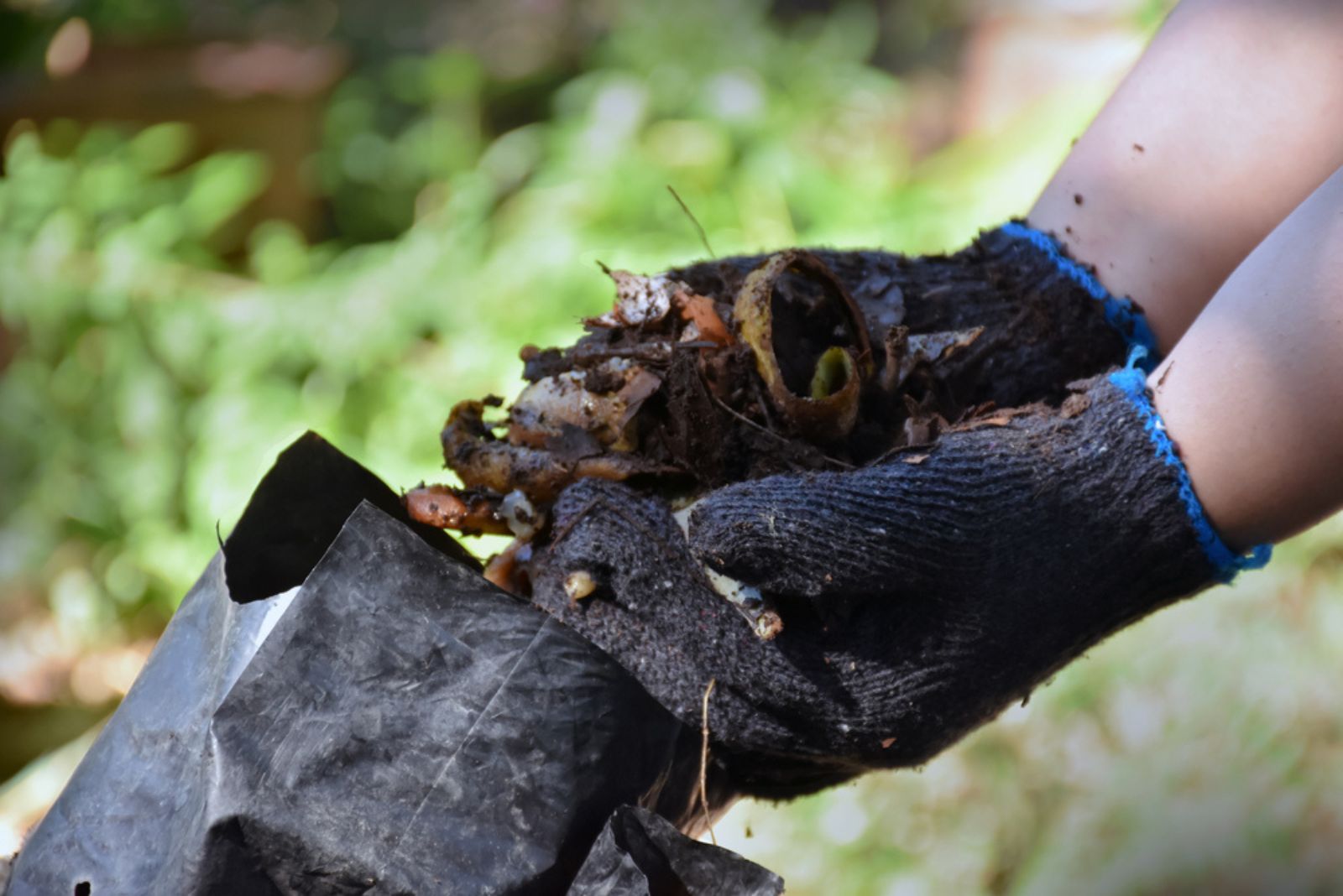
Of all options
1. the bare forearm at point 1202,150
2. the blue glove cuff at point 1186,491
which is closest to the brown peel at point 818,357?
the blue glove cuff at point 1186,491

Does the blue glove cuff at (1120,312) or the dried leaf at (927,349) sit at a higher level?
the blue glove cuff at (1120,312)

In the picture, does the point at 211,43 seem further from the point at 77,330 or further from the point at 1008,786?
the point at 1008,786

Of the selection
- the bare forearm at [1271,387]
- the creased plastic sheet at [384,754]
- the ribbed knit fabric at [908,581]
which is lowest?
the creased plastic sheet at [384,754]

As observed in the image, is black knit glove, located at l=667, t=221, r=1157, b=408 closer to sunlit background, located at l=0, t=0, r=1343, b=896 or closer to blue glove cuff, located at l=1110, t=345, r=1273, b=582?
blue glove cuff, located at l=1110, t=345, r=1273, b=582

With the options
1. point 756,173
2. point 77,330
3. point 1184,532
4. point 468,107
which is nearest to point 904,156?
point 756,173

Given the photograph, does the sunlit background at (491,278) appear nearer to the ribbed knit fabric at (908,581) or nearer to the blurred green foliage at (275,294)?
the blurred green foliage at (275,294)

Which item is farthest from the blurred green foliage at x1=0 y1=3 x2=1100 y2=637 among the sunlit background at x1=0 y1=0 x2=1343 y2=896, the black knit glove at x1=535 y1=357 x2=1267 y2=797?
the black knit glove at x1=535 y1=357 x2=1267 y2=797
